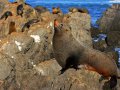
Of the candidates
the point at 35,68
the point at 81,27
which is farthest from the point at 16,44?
the point at 81,27

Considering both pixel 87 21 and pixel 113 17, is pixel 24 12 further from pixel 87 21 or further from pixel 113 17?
pixel 113 17

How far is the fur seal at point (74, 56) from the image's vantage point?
11.6m

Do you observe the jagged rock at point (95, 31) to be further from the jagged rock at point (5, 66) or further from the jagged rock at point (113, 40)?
the jagged rock at point (5, 66)

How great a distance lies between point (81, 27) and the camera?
23.7 meters

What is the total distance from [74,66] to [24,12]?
45.7 feet

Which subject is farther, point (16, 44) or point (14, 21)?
point (14, 21)

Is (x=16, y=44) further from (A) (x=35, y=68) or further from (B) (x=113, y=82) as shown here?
(B) (x=113, y=82)

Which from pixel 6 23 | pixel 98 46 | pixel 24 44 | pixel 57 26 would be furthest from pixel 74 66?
pixel 98 46

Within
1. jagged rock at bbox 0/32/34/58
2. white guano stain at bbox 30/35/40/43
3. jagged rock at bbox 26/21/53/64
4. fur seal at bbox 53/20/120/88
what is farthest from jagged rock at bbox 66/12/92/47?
fur seal at bbox 53/20/120/88

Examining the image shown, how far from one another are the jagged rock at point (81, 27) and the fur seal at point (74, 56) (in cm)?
850

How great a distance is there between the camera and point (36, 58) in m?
16.9

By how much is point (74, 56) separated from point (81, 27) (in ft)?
39.3

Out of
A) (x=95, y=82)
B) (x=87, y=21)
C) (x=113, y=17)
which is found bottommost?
(x=113, y=17)

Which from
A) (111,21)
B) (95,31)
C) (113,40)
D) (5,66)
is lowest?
(95,31)
